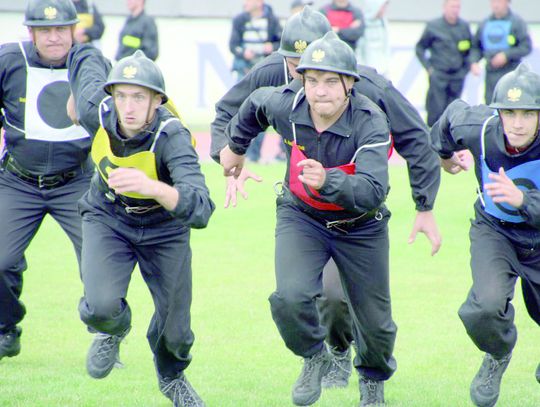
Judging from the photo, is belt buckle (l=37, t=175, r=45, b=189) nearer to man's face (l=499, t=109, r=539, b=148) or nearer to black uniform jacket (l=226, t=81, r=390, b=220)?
black uniform jacket (l=226, t=81, r=390, b=220)

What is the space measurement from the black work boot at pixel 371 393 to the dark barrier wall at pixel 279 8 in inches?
674

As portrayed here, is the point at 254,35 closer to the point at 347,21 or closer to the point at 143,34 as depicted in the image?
the point at 347,21

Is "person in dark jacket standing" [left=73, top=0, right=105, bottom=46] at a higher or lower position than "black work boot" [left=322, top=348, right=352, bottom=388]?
lower

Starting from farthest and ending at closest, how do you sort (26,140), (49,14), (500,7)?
(500,7), (26,140), (49,14)

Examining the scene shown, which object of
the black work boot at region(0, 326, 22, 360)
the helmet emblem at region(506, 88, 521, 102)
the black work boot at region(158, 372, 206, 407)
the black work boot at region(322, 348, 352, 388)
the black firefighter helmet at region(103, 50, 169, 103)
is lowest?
the black work boot at region(0, 326, 22, 360)

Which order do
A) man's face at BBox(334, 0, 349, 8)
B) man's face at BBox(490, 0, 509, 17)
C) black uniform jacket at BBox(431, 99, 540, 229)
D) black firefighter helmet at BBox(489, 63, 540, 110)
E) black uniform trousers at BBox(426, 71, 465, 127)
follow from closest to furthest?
black uniform jacket at BBox(431, 99, 540, 229)
black firefighter helmet at BBox(489, 63, 540, 110)
man's face at BBox(490, 0, 509, 17)
man's face at BBox(334, 0, 349, 8)
black uniform trousers at BBox(426, 71, 465, 127)

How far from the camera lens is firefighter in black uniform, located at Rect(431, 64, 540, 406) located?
6.82 meters

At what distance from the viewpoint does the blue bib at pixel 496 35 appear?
17953 mm

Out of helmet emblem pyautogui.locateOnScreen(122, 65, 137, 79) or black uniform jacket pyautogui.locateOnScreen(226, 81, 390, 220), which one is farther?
helmet emblem pyautogui.locateOnScreen(122, 65, 137, 79)

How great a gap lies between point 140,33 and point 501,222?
1315 cm

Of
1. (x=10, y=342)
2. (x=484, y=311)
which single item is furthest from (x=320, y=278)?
(x=10, y=342)

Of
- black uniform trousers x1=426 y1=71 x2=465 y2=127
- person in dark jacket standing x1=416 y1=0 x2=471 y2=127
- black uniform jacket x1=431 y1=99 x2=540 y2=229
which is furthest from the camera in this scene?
black uniform trousers x1=426 y1=71 x2=465 y2=127

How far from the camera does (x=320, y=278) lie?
7020 mm

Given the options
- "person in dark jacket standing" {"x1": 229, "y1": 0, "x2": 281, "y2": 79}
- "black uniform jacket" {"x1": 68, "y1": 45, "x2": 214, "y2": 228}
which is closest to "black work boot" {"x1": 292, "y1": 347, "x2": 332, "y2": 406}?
"black uniform jacket" {"x1": 68, "y1": 45, "x2": 214, "y2": 228}
